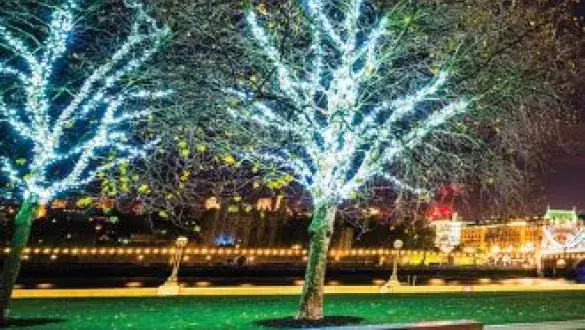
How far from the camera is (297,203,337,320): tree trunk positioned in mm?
14734

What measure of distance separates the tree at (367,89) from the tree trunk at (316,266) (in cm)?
2

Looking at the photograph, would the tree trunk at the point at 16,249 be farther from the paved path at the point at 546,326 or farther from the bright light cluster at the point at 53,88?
the paved path at the point at 546,326

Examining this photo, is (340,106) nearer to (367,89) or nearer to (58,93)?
(367,89)

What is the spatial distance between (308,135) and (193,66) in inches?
Result: 126

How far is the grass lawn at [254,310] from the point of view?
50.4 feet

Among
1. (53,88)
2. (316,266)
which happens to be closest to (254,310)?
(316,266)

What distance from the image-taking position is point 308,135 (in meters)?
14.7

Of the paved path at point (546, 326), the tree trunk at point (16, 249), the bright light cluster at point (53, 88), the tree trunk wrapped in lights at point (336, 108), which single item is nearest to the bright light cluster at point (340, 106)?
the tree trunk wrapped in lights at point (336, 108)

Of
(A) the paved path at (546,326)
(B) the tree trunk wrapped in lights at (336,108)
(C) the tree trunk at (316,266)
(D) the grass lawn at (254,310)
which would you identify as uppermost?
(B) the tree trunk wrapped in lights at (336,108)

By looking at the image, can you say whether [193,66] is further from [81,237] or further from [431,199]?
[81,237]

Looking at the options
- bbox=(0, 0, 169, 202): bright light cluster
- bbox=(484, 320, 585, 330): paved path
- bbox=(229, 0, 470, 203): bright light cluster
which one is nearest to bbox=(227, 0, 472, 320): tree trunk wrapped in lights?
bbox=(229, 0, 470, 203): bright light cluster

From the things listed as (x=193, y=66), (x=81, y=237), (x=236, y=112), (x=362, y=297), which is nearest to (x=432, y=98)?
(x=236, y=112)

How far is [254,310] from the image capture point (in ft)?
58.7

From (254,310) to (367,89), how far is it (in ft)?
23.0
